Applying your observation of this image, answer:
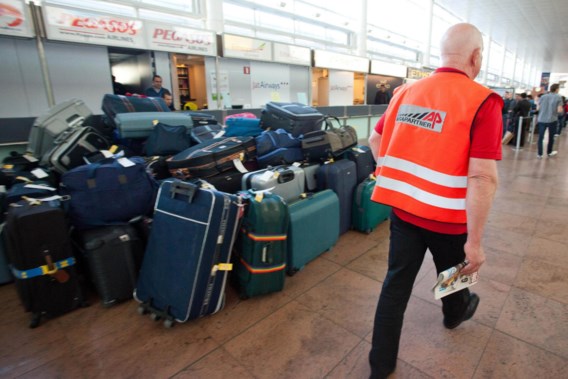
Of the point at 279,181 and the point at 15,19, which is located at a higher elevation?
the point at 15,19

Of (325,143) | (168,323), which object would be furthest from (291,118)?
(168,323)

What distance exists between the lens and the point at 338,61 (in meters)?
9.56

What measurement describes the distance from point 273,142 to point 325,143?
20.1 inches

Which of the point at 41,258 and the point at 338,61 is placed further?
the point at 338,61

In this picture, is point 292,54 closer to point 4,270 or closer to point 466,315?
point 4,270

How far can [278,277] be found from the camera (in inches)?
84.1

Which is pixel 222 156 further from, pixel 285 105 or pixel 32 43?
pixel 32 43

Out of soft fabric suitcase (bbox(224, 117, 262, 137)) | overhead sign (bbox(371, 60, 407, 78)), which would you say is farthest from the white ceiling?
soft fabric suitcase (bbox(224, 117, 262, 137))

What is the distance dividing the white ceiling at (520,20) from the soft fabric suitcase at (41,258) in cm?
1602

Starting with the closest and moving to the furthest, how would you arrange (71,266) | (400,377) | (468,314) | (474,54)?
(474,54), (400,377), (468,314), (71,266)

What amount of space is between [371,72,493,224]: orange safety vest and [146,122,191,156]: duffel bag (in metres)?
2.12

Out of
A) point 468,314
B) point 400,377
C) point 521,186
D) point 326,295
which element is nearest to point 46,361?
point 326,295

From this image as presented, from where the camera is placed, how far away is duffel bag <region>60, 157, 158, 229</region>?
206 centimetres

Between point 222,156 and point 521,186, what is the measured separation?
15.9 feet
